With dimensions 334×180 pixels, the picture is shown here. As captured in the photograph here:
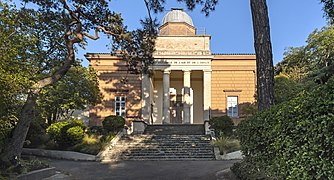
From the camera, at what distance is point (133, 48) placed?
1202cm

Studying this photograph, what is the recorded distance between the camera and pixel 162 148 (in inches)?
647

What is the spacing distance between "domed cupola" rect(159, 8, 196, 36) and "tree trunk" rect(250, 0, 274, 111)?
70.6ft

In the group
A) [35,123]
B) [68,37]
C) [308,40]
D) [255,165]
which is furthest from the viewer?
[308,40]

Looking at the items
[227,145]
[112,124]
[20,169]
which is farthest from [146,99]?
[20,169]

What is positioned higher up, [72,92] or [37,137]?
[72,92]

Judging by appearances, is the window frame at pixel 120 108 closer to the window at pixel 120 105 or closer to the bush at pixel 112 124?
the window at pixel 120 105

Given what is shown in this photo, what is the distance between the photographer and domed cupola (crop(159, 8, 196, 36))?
3038 cm

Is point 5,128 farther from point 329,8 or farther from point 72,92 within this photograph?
point 72,92

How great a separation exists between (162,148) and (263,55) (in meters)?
9.51

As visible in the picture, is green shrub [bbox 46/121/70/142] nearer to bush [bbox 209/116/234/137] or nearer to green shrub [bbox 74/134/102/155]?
green shrub [bbox 74/134/102/155]

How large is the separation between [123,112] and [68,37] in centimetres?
1594

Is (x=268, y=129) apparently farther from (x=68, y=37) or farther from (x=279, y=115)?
(x=68, y=37)

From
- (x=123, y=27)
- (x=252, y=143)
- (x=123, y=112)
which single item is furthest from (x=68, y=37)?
(x=123, y=112)

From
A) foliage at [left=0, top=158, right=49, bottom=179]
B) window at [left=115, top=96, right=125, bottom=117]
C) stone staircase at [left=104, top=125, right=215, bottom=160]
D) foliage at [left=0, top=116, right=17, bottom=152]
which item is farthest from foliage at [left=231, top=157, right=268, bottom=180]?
window at [left=115, top=96, right=125, bottom=117]
